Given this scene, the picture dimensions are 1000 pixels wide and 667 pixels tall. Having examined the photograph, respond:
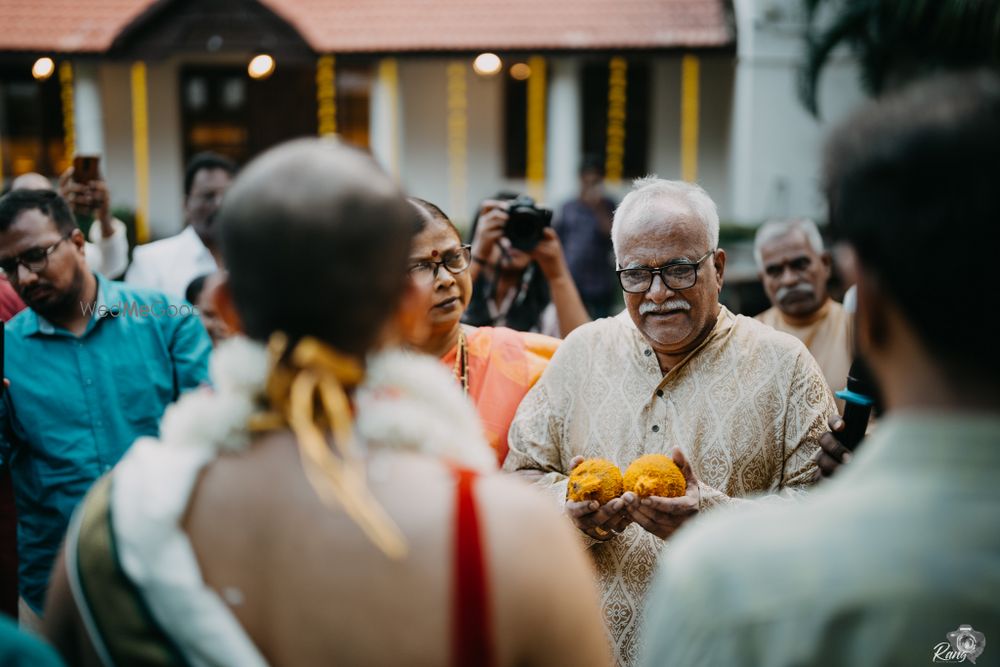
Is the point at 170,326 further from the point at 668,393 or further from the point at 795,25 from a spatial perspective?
the point at 795,25

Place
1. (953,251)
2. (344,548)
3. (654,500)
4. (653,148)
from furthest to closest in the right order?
(653,148)
(654,500)
(344,548)
(953,251)

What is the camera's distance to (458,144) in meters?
16.9

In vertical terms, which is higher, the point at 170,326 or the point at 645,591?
the point at 170,326

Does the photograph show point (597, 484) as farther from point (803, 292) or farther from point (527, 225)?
point (803, 292)

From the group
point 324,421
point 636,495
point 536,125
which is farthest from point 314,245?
point 536,125

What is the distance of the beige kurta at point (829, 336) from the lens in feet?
15.0

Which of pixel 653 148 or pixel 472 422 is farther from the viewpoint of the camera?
pixel 653 148

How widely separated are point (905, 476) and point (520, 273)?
4082 millimetres

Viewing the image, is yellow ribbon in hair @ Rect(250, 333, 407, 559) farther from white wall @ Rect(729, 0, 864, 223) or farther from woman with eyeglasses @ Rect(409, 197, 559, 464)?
white wall @ Rect(729, 0, 864, 223)

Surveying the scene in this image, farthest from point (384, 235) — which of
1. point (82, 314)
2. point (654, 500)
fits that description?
point (82, 314)

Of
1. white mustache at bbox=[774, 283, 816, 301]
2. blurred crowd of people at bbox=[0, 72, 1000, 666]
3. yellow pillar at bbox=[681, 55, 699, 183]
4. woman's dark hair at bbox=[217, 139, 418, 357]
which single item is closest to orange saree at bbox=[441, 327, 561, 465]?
white mustache at bbox=[774, 283, 816, 301]

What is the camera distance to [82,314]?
3.99 m

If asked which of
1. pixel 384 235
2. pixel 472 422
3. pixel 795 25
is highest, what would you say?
pixel 795 25

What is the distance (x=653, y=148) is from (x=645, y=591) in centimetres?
1476
